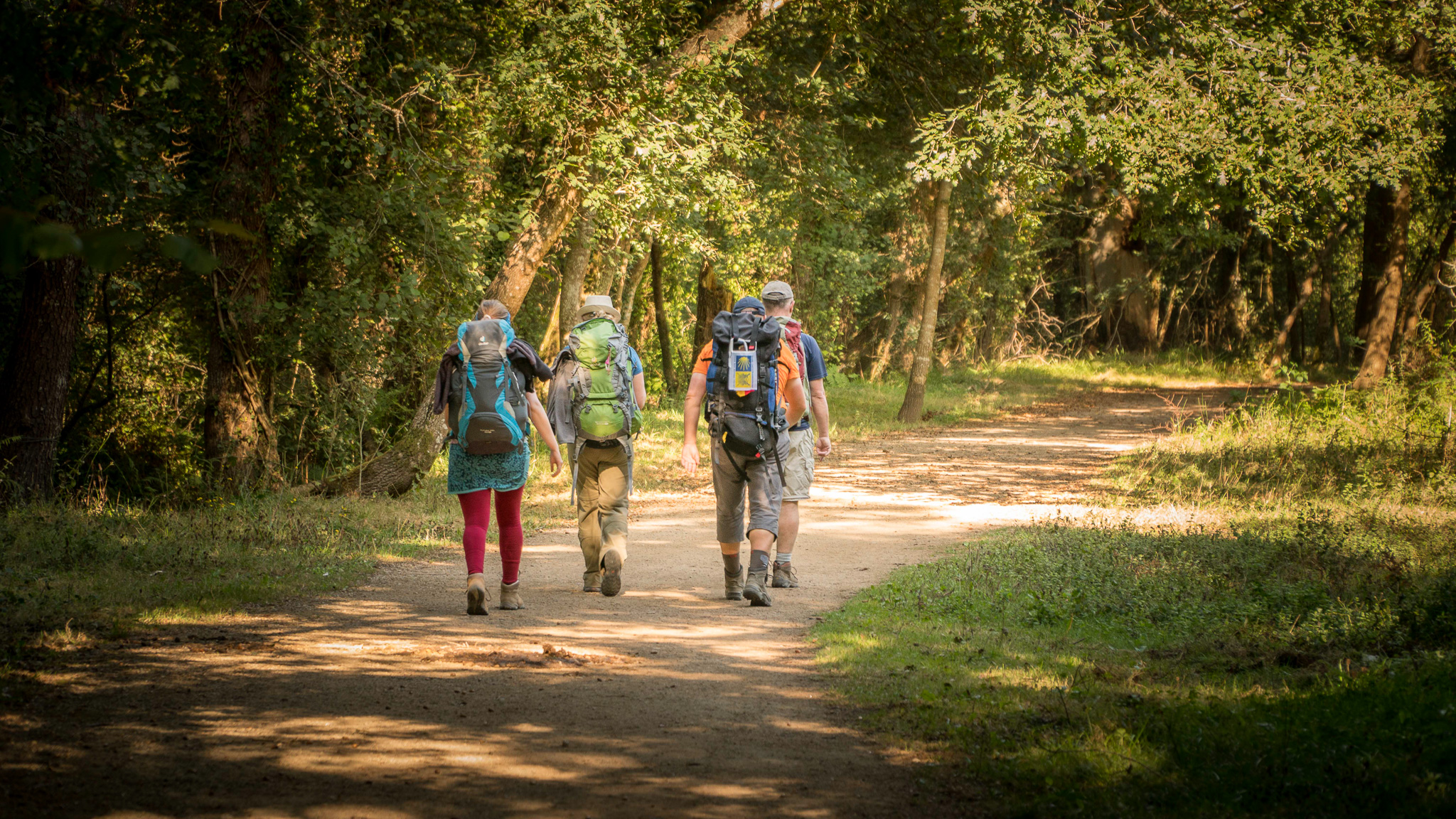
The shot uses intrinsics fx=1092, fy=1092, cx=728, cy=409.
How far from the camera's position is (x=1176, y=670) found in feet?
18.9

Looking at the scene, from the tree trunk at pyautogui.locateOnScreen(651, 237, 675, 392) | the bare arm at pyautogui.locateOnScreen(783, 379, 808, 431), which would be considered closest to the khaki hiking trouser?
the bare arm at pyautogui.locateOnScreen(783, 379, 808, 431)

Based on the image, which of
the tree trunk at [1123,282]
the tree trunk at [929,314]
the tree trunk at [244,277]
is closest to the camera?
the tree trunk at [244,277]

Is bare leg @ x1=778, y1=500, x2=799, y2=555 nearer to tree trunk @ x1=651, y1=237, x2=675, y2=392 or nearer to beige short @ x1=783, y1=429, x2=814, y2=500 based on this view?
beige short @ x1=783, y1=429, x2=814, y2=500

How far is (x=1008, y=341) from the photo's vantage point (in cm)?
3703

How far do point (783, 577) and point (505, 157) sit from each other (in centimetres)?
978

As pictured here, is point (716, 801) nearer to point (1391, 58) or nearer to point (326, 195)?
point (326, 195)

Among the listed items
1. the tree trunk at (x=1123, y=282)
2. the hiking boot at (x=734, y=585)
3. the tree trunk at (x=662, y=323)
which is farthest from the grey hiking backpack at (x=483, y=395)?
the tree trunk at (x=1123, y=282)

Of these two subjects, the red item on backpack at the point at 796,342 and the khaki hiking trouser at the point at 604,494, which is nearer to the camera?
the khaki hiking trouser at the point at 604,494

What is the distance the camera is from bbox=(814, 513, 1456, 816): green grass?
400 cm

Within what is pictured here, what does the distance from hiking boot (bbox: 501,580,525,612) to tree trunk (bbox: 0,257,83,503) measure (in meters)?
6.34

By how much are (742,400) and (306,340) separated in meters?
7.21

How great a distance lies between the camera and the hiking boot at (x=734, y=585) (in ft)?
25.8

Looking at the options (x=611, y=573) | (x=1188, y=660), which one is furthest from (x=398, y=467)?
(x=1188, y=660)

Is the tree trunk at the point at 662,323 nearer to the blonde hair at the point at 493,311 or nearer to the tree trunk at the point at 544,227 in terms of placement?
the tree trunk at the point at 544,227
